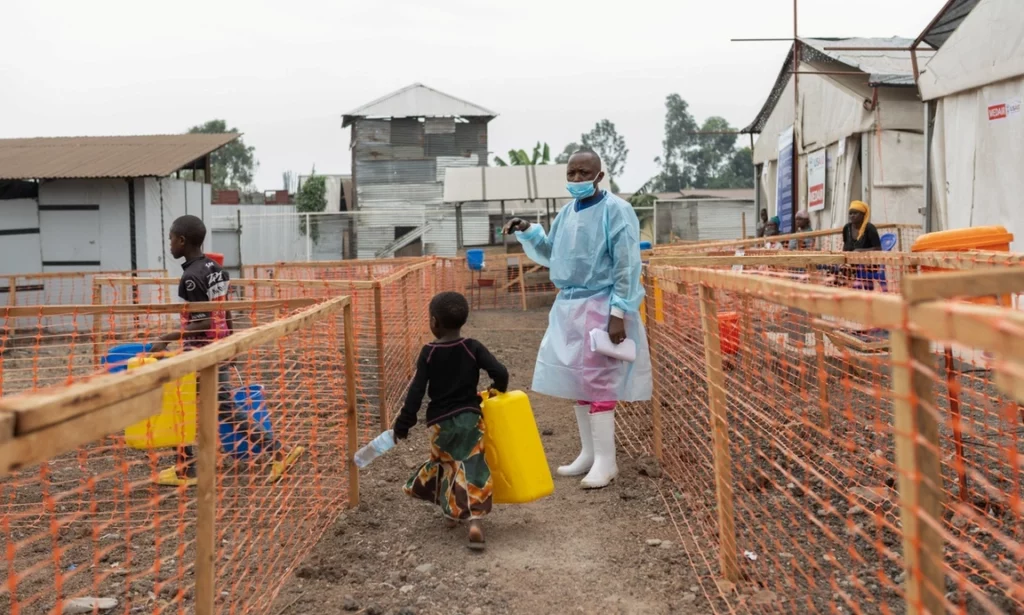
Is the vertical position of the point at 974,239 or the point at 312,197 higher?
the point at 312,197

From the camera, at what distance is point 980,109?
365 inches

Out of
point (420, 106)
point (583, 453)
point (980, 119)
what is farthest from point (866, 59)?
point (420, 106)

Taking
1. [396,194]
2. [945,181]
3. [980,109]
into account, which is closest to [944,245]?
[980,109]

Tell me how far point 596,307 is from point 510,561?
1601mm

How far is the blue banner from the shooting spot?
1722 centimetres

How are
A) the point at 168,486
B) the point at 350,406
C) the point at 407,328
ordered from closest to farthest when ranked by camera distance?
1. the point at 350,406
2. the point at 168,486
3. the point at 407,328

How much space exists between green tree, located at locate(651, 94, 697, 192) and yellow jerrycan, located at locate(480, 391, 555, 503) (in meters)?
74.7

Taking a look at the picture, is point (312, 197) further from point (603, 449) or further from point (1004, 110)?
point (603, 449)

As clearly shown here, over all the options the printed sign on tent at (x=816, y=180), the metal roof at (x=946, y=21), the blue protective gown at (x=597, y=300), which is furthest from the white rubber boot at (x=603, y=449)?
the printed sign on tent at (x=816, y=180)

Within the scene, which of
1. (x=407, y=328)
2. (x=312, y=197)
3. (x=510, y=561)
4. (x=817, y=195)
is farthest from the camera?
(x=312, y=197)

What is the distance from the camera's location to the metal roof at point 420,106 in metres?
35.8

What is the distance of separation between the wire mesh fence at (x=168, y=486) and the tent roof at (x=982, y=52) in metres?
7.10

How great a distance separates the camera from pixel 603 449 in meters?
5.14

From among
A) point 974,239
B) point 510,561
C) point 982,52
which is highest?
point 982,52
